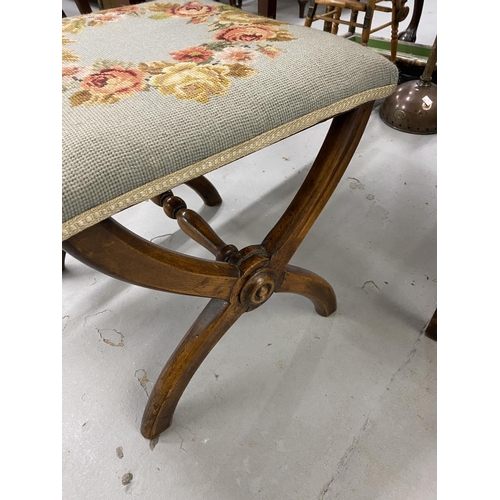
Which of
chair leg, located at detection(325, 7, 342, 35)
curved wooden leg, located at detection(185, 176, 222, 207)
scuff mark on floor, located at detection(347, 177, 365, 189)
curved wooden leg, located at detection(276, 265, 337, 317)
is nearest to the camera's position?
curved wooden leg, located at detection(276, 265, 337, 317)

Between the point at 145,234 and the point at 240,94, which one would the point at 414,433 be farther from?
the point at 145,234

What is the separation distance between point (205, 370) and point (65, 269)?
1.47 ft

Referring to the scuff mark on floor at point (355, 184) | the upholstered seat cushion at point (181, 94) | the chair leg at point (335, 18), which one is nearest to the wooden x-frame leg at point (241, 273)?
the upholstered seat cushion at point (181, 94)

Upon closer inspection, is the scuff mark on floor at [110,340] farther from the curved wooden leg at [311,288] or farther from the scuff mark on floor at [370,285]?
the scuff mark on floor at [370,285]

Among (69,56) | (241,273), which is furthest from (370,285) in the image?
(69,56)

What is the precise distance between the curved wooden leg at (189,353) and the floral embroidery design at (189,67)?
1.07ft

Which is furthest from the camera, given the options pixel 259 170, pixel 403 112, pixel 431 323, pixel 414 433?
pixel 403 112

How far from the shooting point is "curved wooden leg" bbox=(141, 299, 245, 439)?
2.12ft

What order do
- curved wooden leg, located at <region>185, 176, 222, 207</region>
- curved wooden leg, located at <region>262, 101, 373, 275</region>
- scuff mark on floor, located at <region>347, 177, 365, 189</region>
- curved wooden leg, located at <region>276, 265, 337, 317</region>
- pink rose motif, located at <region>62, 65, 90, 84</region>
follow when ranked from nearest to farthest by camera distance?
pink rose motif, located at <region>62, 65, 90, 84</region>
curved wooden leg, located at <region>262, 101, 373, 275</region>
curved wooden leg, located at <region>276, 265, 337, 317</region>
curved wooden leg, located at <region>185, 176, 222, 207</region>
scuff mark on floor, located at <region>347, 177, 365, 189</region>

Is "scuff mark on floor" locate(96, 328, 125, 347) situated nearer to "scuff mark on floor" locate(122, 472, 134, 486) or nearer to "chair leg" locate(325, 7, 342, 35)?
"scuff mark on floor" locate(122, 472, 134, 486)

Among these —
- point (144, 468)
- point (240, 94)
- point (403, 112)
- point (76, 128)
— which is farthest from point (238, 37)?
point (403, 112)

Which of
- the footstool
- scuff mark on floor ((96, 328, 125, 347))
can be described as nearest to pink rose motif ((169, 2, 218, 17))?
the footstool

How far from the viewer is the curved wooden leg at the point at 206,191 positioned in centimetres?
111

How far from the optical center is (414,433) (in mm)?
704
